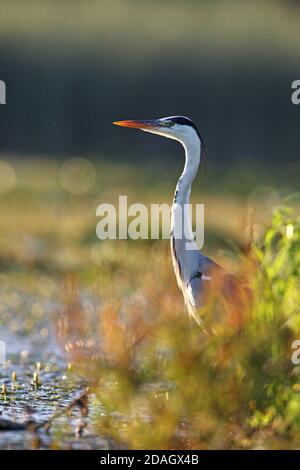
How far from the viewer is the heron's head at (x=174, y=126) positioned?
608 centimetres

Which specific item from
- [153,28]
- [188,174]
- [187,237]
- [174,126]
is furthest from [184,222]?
[153,28]

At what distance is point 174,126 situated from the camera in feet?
20.1

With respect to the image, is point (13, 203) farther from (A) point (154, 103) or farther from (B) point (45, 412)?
(B) point (45, 412)

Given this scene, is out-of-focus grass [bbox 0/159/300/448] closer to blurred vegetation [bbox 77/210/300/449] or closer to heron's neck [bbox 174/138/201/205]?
blurred vegetation [bbox 77/210/300/449]

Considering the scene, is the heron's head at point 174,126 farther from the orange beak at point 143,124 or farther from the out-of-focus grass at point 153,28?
the out-of-focus grass at point 153,28

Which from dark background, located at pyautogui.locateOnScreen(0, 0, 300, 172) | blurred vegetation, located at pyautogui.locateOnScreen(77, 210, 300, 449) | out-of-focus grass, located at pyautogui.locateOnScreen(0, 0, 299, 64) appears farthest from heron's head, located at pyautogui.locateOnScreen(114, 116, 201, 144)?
out-of-focus grass, located at pyautogui.locateOnScreen(0, 0, 299, 64)

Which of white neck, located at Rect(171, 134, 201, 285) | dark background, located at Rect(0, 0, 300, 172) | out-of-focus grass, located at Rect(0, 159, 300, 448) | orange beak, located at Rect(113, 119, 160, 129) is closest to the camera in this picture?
out-of-focus grass, located at Rect(0, 159, 300, 448)

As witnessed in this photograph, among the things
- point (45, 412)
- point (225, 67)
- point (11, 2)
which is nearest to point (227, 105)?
point (225, 67)

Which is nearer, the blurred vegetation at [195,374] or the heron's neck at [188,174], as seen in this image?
the blurred vegetation at [195,374]

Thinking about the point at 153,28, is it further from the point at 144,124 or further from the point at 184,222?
the point at 184,222

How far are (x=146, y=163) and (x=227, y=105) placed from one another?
1479 mm

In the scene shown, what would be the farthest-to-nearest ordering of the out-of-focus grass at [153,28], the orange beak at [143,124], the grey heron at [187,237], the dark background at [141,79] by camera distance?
the out-of-focus grass at [153,28] → the dark background at [141,79] → the orange beak at [143,124] → the grey heron at [187,237]

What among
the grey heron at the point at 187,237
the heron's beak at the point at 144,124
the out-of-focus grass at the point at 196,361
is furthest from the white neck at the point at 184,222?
the out-of-focus grass at the point at 196,361

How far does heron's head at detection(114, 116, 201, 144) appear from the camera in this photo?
6078 mm
